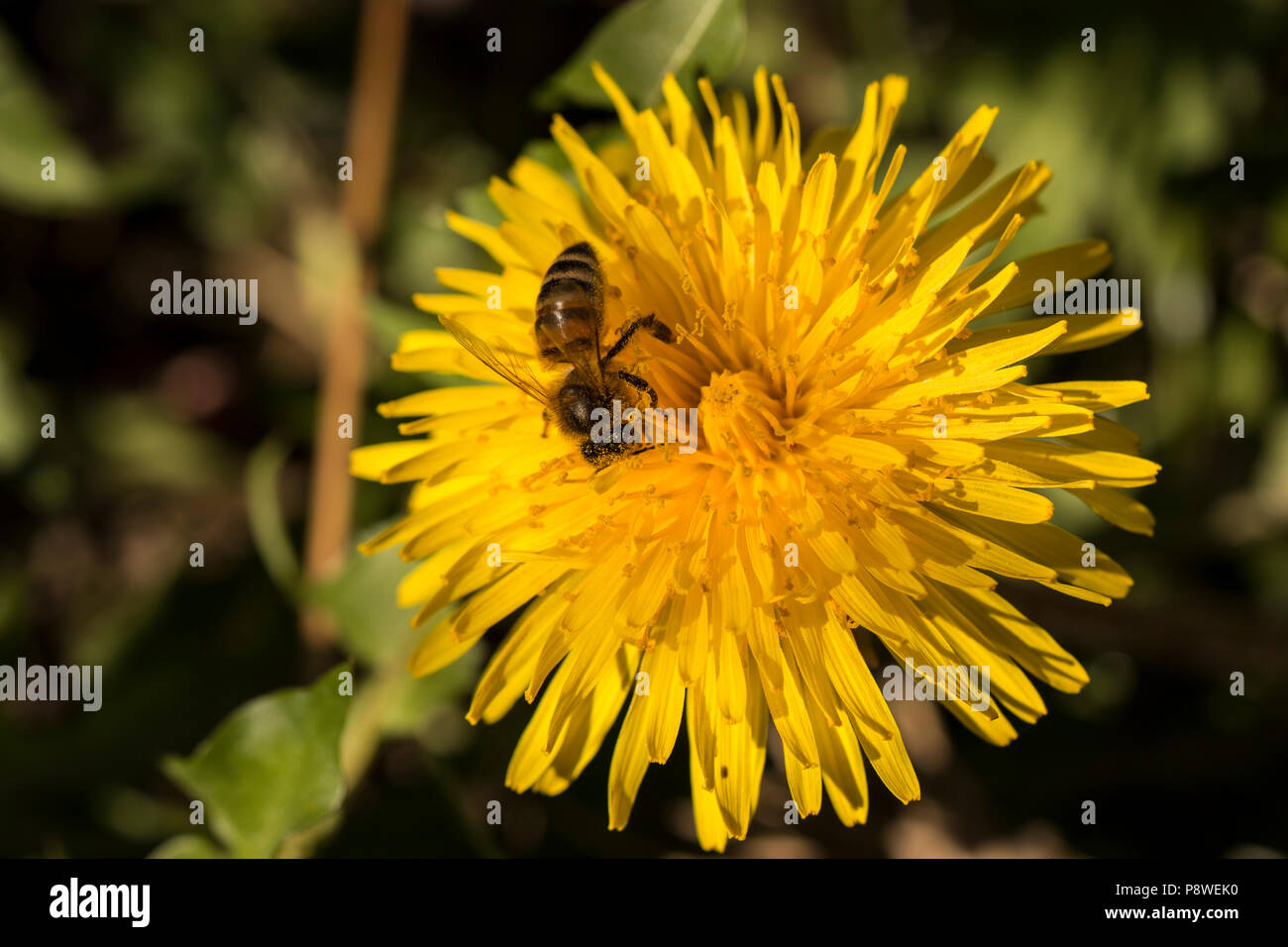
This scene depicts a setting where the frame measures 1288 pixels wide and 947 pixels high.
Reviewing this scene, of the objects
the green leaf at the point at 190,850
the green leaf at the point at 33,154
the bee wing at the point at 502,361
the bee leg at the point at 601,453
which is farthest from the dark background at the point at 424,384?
the bee leg at the point at 601,453

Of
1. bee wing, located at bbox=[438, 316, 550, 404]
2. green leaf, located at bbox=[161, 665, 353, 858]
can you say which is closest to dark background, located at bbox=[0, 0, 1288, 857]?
green leaf, located at bbox=[161, 665, 353, 858]

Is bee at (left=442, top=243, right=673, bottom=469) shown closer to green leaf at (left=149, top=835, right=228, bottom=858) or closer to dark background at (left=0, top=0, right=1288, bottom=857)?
dark background at (left=0, top=0, right=1288, bottom=857)

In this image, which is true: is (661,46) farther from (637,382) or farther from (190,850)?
(190,850)

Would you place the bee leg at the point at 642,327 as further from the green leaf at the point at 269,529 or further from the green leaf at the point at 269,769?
the green leaf at the point at 269,529
